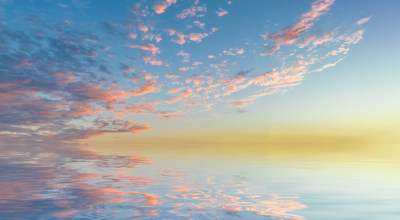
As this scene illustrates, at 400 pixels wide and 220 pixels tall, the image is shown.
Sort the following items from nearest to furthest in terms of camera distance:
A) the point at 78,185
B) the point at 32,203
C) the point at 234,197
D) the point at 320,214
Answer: the point at 320,214, the point at 32,203, the point at 234,197, the point at 78,185

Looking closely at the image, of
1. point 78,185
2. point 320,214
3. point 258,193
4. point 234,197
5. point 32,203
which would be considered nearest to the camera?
point 320,214

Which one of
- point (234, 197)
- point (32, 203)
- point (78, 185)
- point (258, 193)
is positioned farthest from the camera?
point (78, 185)

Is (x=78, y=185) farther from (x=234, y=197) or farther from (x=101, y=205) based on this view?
(x=234, y=197)

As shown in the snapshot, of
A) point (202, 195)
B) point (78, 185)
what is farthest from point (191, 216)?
point (78, 185)

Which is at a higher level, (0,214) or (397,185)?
(397,185)

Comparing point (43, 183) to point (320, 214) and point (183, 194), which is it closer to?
point (183, 194)

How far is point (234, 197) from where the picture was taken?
11.4 metres

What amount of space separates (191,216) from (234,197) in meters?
3.55

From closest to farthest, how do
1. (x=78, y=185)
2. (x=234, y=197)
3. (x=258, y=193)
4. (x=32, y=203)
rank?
(x=32, y=203) → (x=234, y=197) → (x=258, y=193) → (x=78, y=185)

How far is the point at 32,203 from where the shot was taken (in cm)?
995

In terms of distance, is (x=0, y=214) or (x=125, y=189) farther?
(x=125, y=189)

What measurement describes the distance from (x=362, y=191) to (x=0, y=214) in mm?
16599

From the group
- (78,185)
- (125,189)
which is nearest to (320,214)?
(125,189)

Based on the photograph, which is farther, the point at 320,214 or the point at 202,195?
the point at 202,195
